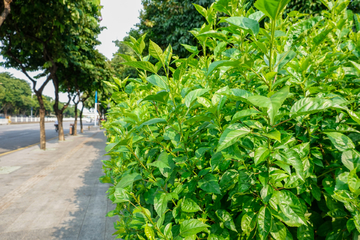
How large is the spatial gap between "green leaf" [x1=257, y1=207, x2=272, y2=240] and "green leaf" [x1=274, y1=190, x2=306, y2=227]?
0.23ft

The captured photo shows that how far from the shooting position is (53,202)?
472 centimetres

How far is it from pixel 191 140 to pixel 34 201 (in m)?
5.33

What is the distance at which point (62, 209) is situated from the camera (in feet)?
14.4

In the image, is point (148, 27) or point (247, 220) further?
point (148, 27)

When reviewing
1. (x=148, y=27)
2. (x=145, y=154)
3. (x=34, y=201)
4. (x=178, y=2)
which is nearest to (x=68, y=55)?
(x=148, y=27)

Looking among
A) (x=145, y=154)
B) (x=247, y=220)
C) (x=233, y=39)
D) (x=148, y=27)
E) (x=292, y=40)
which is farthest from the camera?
(x=148, y=27)

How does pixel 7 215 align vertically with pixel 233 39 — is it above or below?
below

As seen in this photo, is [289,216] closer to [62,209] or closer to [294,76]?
[294,76]

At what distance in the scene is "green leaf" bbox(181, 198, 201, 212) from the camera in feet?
3.21

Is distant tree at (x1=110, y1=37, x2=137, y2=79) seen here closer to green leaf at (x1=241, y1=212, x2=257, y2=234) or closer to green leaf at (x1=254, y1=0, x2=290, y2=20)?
green leaf at (x1=254, y1=0, x2=290, y2=20)

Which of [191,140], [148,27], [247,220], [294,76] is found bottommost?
[247,220]

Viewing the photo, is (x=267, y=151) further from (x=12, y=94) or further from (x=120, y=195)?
(x=12, y=94)

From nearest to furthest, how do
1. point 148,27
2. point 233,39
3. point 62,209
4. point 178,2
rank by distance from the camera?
point 233,39
point 62,209
point 178,2
point 148,27

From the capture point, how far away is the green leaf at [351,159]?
0.81 meters
